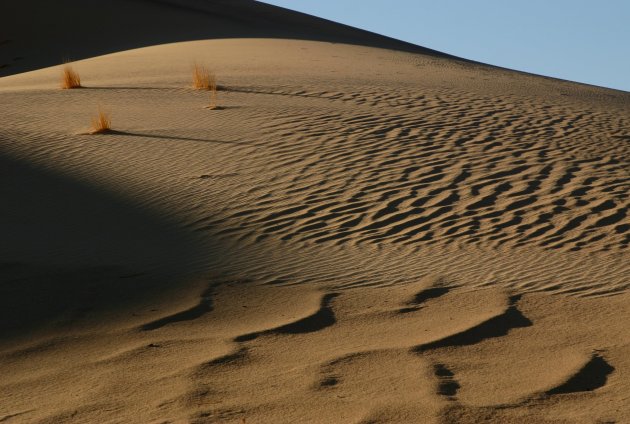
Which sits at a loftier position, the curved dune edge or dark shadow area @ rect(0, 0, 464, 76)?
dark shadow area @ rect(0, 0, 464, 76)

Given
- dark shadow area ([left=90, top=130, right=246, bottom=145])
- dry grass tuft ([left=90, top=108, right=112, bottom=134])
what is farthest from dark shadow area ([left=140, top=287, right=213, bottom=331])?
dry grass tuft ([left=90, top=108, right=112, bottom=134])

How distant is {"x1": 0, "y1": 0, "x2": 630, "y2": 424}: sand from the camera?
3596 mm

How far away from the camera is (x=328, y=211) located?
737 cm

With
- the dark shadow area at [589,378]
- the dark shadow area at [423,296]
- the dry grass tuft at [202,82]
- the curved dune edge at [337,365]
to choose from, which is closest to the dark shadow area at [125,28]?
the dry grass tuft at [202,82]

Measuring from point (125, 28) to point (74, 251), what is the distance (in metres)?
21.4

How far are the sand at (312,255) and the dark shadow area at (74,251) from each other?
0.03 metres

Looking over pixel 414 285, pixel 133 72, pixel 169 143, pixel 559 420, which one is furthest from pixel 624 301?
pixel 133 72

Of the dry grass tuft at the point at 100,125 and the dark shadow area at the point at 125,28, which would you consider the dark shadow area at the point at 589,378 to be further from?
the dark shadow area at the point at 125,28

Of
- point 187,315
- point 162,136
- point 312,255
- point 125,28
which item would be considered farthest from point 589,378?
point 125,28

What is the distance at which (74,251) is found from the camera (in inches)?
245

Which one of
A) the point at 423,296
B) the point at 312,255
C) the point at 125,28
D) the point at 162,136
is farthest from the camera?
the point at 125,28

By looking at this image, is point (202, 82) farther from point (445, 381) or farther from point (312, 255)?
point (445, 381)

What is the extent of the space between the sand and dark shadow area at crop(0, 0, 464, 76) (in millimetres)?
9711

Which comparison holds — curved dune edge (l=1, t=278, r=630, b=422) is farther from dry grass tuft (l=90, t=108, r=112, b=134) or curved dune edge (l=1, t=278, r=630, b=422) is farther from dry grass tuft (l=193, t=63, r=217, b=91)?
dry grass tuft (l=193, t=63, r=217, b=91)
